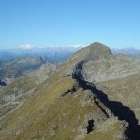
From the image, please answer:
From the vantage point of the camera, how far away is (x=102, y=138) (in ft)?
651

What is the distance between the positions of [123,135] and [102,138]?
10751 millimetres

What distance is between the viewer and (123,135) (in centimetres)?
19688
